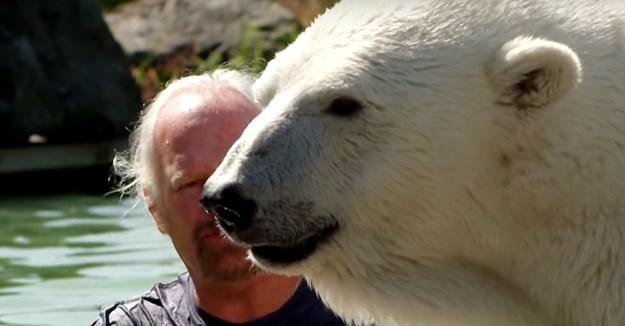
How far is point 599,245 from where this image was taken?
10.1 ft

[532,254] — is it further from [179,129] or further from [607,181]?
[179,129]

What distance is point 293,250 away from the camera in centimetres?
Answer: 313

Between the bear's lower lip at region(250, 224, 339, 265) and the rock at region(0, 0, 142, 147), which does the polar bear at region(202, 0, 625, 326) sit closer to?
the bear's lower lip at region(250, 224, 339, 265)

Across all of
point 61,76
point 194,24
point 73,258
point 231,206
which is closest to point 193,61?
point 194,24

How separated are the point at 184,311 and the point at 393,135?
4.75 feet

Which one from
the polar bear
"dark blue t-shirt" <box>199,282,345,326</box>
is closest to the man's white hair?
"dark blue t-shirt" <box>199,282,345,326</box>

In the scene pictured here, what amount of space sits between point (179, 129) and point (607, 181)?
1517 millimetres

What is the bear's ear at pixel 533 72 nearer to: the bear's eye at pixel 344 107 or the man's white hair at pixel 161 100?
the bear's eye at pixel 344 107

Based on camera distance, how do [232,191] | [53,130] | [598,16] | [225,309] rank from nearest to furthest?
[232,191] → [598,16] → [225,309] → [53,130]

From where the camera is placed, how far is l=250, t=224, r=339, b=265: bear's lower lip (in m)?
3.12

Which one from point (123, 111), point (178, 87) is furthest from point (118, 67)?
point (178, 87)

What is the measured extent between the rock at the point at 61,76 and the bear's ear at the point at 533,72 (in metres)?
8.48

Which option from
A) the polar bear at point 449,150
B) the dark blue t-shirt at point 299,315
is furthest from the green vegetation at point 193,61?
the polar bear at point 449,150

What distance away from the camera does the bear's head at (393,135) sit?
3.03 meters
